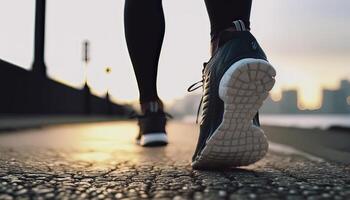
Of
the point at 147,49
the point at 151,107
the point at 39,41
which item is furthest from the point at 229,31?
the point at 39,41

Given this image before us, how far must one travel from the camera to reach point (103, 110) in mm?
21516

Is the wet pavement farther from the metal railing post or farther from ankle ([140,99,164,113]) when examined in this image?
the metal railing post

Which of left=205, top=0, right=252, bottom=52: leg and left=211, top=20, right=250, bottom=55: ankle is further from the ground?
left=205, top=0, right=252, bottom=52: leg

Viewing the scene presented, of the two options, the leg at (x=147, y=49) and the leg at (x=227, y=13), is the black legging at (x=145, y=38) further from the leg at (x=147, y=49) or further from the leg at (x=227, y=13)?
the leg at (x=227, y=13)

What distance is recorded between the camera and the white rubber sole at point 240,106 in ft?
3.66

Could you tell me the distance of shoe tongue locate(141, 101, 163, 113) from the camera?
1.66m

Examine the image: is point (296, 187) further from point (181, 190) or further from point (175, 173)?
point (175, 173)

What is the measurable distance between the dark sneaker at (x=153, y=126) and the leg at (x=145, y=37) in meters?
0.06

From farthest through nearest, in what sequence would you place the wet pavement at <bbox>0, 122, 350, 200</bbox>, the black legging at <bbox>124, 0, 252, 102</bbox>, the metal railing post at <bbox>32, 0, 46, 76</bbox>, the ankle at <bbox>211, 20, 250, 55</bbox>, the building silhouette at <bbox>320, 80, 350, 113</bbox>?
the building silhouette at <bbox>320, 80, 350, 113</bbox>, the metal railing post at <bbox>32, 0, 46, 76</bbox>, the black legging at <bbox>124, 0, 252, 102</bbox>, the ankle at <bbox>211, 20, 250, 55</bbox>, the wet pavement at <bbox>0, 122, 350, 200</bbox>

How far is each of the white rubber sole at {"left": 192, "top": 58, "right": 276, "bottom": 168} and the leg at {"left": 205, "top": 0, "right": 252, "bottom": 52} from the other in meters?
0.25

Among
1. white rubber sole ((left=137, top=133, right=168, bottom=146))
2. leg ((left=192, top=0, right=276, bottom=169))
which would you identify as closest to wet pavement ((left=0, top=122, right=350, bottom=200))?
leg ((left=192, top=0, right=276, bottom=169))

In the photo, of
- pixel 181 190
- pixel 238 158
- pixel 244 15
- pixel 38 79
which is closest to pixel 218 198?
pixel 181 190

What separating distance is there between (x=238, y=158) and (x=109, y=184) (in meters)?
0.38

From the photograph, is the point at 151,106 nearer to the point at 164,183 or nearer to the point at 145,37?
the point at 145,37
